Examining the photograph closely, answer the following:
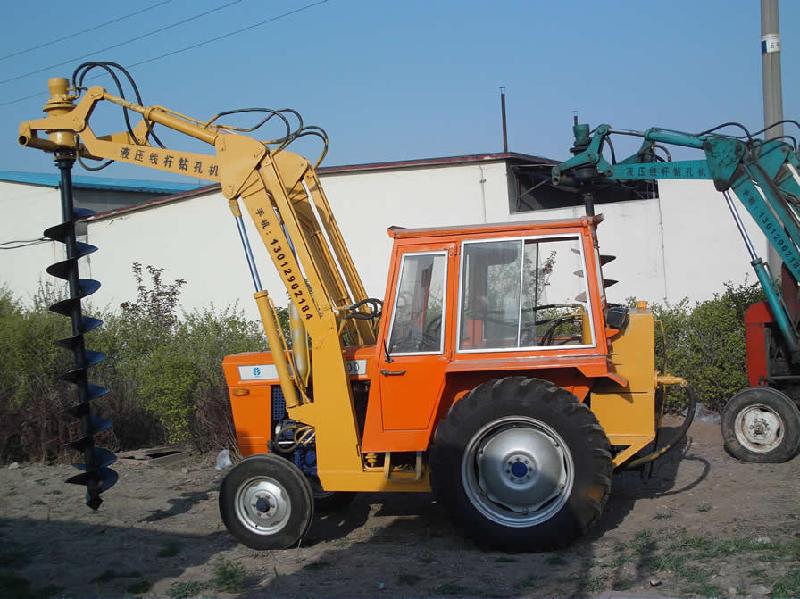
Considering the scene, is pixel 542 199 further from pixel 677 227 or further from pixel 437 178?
pixel 677 227

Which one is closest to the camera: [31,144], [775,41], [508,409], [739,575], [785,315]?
[739,575]

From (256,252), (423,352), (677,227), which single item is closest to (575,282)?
(677,227)

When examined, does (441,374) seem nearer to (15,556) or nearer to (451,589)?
(451,589)

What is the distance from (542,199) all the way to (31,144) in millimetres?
15117

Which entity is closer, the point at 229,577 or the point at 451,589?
the point at 451,589

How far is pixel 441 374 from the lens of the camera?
6.67 m

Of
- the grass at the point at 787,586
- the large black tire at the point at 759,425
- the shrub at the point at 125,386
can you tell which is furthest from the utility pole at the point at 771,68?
the shrub at the point at 125,386

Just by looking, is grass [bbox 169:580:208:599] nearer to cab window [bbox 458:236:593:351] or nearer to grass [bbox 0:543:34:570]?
grass [bbox 0:543:34:570]

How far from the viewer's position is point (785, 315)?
9.62 meters

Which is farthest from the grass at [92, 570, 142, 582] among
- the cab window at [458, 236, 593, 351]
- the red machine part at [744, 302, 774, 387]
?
the red machine part at [744, 302, 774, 387]

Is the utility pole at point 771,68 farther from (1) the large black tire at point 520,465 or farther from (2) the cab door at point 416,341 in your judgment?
(2) the cab door at point 416,341

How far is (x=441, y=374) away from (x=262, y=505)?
67.6 inches

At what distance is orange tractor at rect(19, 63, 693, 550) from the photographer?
255 inches

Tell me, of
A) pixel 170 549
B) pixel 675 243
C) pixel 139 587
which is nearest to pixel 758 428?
pixel 170 549
